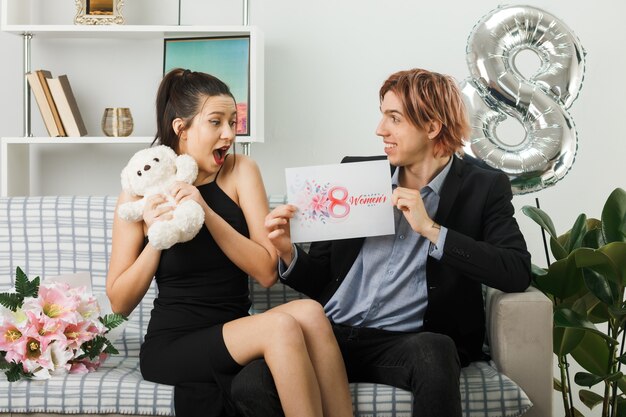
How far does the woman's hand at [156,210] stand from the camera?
6.54 feet

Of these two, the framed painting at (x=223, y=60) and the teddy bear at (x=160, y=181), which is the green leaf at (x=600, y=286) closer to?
the teddy bear at (x=160, y=181)

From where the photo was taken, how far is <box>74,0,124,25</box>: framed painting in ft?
10.1

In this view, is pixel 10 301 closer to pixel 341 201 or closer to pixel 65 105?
pixel 341 201

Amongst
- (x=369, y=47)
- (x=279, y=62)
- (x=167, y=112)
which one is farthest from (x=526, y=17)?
(x=167, y=112)

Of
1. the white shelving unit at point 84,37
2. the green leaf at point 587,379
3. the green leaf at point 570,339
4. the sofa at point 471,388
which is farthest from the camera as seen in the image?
the white shelving unit at point 84,37

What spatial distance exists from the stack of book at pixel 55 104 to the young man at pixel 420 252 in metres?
1.28

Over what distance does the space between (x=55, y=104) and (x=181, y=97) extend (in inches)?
42.9

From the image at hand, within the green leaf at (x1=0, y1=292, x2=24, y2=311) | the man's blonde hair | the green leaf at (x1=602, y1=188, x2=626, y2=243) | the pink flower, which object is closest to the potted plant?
the green leaf at (x1=602, y1=188, x2=626, y2=243)

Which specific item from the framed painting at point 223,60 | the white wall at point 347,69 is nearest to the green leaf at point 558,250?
the white wall at point 347,69

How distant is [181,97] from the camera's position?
2.17 metres

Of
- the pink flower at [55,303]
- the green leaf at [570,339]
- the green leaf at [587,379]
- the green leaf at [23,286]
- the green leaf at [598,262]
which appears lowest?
the green leaf at [587,379]

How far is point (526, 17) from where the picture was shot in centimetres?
266

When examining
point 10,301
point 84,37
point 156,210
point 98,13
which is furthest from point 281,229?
point 84,37

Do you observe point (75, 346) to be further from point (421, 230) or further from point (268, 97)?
point (268, 97)
